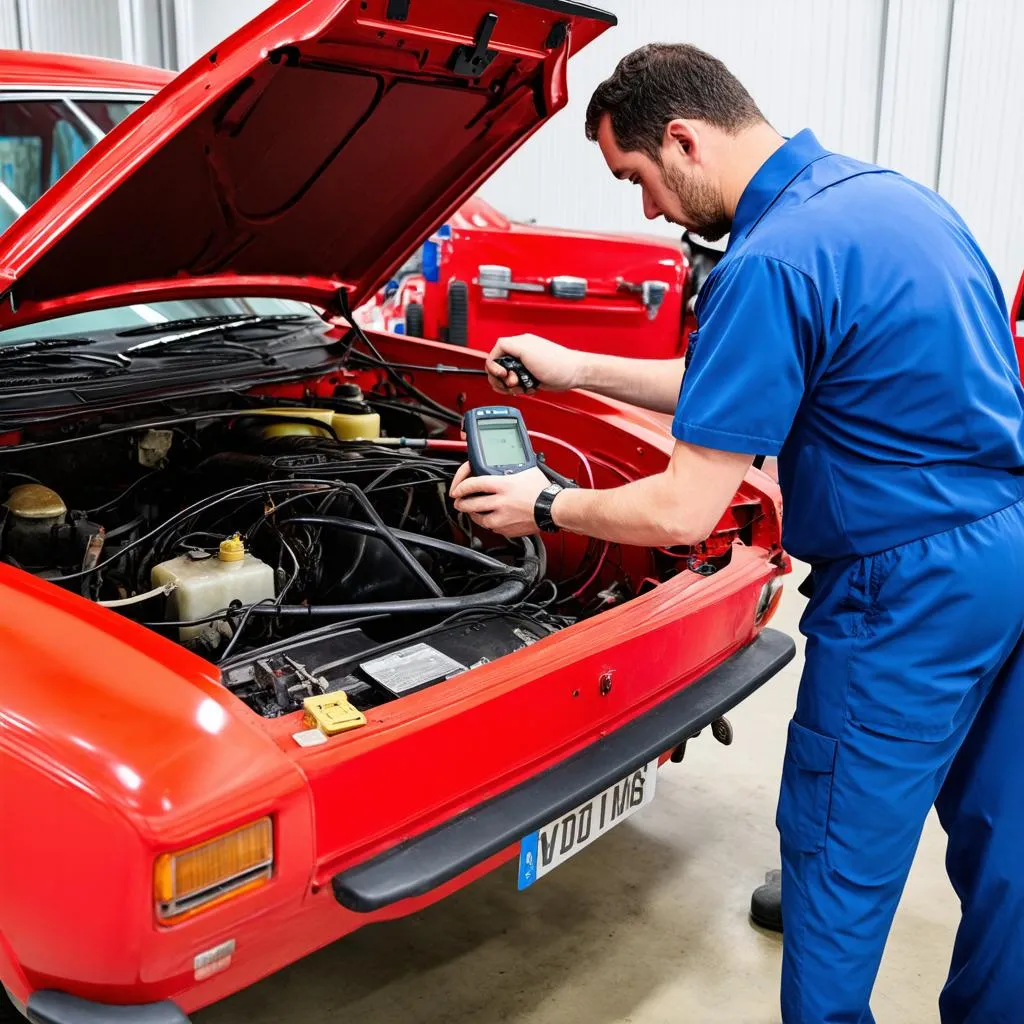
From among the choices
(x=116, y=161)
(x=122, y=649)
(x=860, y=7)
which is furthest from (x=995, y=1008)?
(x=860, y=7)

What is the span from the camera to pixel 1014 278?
597 centimetres

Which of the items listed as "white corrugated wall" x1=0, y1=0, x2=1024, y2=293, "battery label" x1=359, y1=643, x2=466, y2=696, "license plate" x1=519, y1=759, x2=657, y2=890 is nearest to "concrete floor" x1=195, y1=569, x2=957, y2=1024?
"license plate" x1=519, y1=759, x2=657, y2=890

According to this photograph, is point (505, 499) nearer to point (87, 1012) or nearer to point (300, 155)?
point (87, 1012)

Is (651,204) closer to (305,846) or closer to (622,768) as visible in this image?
(622,768)

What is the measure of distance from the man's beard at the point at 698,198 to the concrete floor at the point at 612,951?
1478mm

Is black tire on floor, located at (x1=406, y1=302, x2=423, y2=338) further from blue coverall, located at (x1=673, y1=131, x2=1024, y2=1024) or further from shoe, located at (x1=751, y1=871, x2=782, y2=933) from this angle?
blue coverall, located at (x1=673, y1=131, x2=1024, y2=1024)

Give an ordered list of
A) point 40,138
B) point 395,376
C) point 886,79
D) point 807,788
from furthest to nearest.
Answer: point 886,79
point 395,376
point 40,138
point 807,788

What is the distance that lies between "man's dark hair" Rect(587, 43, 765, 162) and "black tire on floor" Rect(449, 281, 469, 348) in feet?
10.6

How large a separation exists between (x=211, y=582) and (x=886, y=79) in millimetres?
5697

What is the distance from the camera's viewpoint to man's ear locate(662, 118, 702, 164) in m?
1.57

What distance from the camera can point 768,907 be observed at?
7.41 ft

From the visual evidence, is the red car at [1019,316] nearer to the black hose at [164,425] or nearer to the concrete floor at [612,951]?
the concrete floor at [612,951]

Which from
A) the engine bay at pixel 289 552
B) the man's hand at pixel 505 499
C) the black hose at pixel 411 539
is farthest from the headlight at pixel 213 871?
the black hose at pixel 411 539

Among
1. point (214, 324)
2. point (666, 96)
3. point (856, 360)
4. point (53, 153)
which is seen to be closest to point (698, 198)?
point (666, 96)
